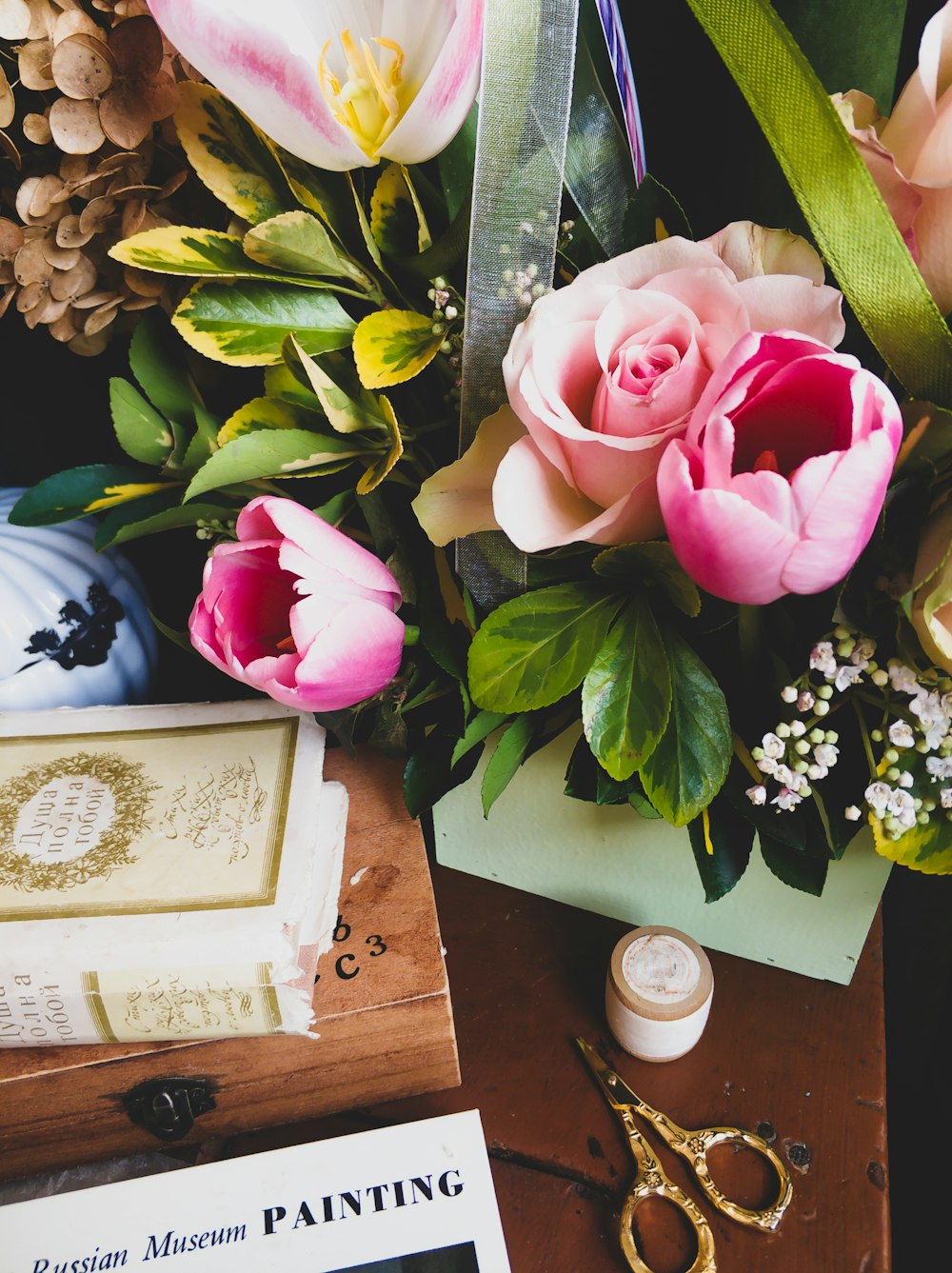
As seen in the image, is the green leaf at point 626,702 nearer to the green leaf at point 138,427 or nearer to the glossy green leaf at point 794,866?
the glossy green leaf at point 794,866

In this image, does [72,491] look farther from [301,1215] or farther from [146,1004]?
[301,1215]

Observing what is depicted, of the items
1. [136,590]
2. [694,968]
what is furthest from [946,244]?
[136,590]

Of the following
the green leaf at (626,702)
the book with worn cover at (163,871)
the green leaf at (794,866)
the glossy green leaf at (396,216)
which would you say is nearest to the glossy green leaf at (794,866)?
the green leaf at (794,866)

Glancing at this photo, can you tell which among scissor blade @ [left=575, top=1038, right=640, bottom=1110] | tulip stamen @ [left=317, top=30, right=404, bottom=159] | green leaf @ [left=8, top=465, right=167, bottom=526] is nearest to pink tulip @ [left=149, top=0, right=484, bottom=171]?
tulip stamen @ [left=317, top=30, right=404, bottom=159]

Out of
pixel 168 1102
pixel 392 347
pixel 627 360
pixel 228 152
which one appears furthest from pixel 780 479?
pixel 168 1102

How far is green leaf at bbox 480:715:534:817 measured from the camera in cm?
47

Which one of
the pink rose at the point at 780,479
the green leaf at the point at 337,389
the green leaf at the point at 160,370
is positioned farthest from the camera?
the green leaf at the point at 160,370

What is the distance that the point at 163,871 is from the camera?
46cm

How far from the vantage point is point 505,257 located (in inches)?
15.2

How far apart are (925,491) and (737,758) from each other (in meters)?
0.15

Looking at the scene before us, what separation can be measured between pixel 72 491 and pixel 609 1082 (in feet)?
1.38

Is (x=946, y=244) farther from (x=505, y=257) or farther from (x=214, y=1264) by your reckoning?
(x=214, y=1264)

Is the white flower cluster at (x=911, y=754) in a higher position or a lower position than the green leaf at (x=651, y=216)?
lower

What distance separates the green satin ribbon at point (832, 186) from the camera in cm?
35
